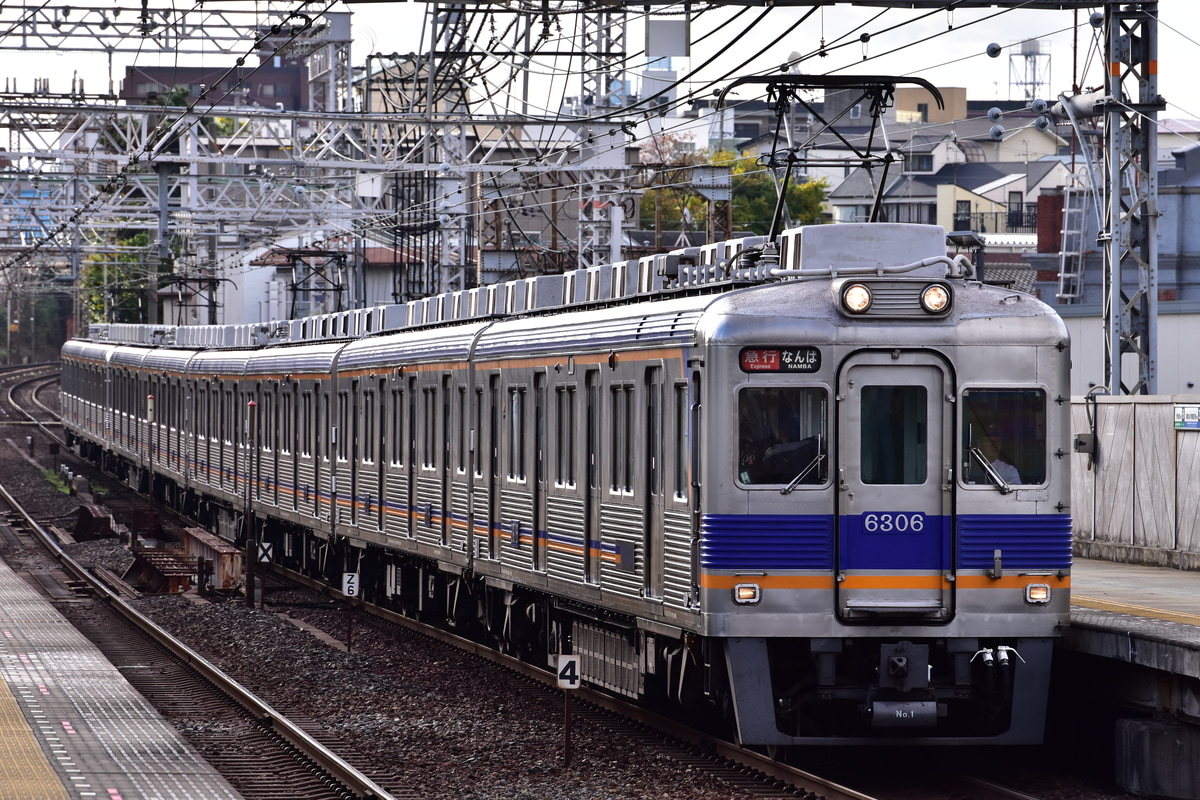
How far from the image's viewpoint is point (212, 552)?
2438 cm

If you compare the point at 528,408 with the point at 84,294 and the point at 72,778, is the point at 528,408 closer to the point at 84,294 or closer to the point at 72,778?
the point at 72,778

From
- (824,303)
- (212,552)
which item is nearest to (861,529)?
(824,303)

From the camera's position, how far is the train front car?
10.5m

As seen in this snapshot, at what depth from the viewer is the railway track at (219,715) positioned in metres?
11.5

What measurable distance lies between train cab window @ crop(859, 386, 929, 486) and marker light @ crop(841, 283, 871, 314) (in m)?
0.46

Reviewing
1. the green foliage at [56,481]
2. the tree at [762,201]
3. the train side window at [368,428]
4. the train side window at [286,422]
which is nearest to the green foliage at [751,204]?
the tree at [762,201]

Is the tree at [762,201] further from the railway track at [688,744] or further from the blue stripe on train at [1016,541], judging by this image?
the blue stripe on train at [1016,541]

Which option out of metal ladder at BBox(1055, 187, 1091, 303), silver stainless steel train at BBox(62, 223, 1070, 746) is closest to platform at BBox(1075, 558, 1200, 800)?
silver stainless steel train at BBox(62, 223, 1070, 746)

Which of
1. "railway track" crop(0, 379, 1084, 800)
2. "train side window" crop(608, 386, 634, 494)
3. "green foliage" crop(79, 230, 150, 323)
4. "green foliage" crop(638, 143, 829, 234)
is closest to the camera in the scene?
"railway track" crop(0, 379, 1084, 800)

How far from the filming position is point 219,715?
571 inches

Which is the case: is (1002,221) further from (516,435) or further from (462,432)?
(516,435)

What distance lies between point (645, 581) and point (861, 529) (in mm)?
1772

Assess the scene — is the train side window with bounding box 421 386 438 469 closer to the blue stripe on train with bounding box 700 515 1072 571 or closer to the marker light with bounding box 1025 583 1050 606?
the blue stripe on train with bounding box 700 515 1072 571

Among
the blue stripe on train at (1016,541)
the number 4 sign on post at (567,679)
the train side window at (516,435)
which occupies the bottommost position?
the number 4 sign on post at (567,679)
